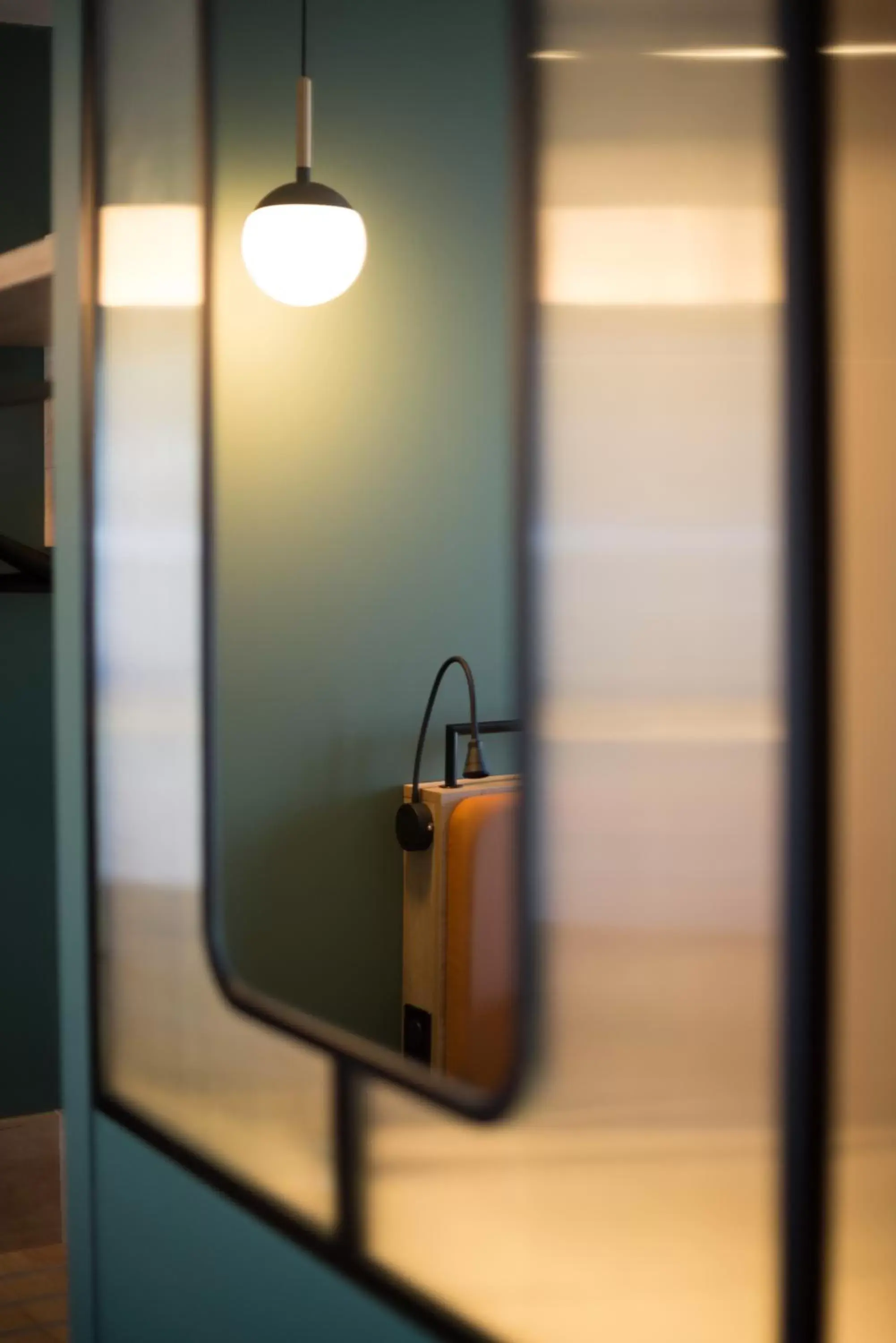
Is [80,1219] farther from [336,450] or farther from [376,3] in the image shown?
[376,3]

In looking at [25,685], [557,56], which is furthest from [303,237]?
[25,685]

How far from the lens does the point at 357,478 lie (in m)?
3.07

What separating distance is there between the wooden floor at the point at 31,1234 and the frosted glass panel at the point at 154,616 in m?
1.14

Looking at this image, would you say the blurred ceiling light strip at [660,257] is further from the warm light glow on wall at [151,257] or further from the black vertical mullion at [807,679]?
the warm light glow on wall at [151,257]

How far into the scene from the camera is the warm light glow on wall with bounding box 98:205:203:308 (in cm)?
217

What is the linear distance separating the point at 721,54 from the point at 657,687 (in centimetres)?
54

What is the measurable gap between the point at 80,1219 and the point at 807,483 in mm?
1859

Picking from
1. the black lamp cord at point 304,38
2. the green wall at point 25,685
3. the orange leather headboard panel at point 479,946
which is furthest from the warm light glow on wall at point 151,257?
the green wall at point 25,685

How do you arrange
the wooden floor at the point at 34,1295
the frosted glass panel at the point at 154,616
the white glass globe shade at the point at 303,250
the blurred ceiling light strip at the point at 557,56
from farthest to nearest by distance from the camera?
the wooden floor at the point at 34,1295 < the white glass globe shade at the point at 303,250 < the frosted glass panel at the point at 154,616 < the blurred ceiling light strip at the point at 557,56

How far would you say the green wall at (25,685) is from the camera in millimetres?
4449

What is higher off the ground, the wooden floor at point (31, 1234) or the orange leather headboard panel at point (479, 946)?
the orange leather headboard panel at point (479, 946)

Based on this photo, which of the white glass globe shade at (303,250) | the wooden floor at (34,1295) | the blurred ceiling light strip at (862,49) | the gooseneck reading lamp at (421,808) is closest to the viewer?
the blurred ceiling light strip at (862,49)

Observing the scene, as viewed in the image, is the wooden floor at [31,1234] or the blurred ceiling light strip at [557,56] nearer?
the blurred ceiling light strip at [557,56]

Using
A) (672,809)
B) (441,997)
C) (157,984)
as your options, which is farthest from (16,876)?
(672,809)
